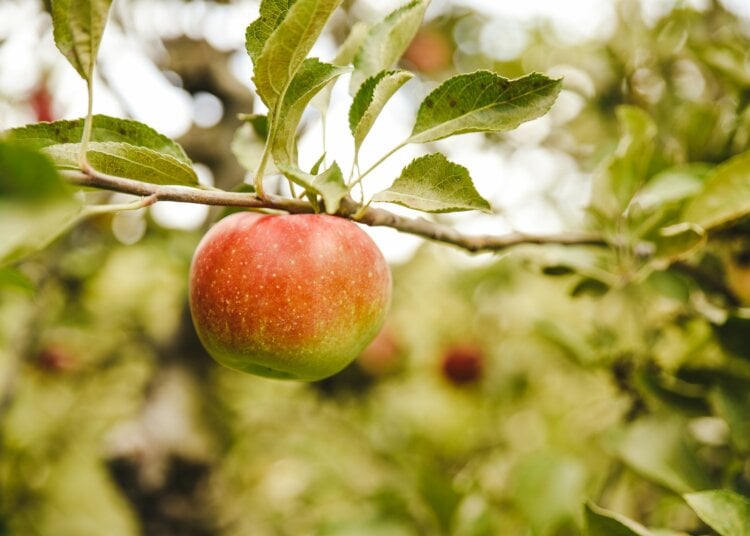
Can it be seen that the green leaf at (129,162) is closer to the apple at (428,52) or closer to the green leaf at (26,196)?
the green leaf at (26,196)

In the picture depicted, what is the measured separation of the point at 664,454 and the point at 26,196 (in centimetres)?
90

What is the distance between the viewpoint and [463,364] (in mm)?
2287

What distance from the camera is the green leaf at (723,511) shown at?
60 cm

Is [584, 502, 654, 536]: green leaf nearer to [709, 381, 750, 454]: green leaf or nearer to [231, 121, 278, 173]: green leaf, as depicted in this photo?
[709, 381, 750, 454]: green leaf

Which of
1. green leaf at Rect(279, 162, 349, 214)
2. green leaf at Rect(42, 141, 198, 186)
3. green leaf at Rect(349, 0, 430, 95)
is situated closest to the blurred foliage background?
green leaf at Rect(42, 141, 198, 186)

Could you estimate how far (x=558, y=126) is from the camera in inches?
83.1

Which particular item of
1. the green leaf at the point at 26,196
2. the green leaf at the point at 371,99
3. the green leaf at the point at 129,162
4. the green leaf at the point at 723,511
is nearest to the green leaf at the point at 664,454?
the green leaf at the point at 723,511

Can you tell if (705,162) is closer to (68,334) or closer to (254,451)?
(254,451)

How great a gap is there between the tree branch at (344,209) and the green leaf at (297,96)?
0.17 ft

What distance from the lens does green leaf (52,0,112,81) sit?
0.50 metres

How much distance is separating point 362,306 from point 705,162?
77 cm

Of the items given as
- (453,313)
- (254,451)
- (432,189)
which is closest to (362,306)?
(432,189)

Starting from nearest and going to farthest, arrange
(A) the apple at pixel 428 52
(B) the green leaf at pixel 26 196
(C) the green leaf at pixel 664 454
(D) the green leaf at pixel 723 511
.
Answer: (B) the green leaf at pixel 26 196, (D) the green leaf at pixel 723 511, (C) the green leaf at pixel 664 454, (A) the apple at pixel 428 52

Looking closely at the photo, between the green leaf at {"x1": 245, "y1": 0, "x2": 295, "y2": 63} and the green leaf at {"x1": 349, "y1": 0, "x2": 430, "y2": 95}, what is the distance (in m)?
0.13
